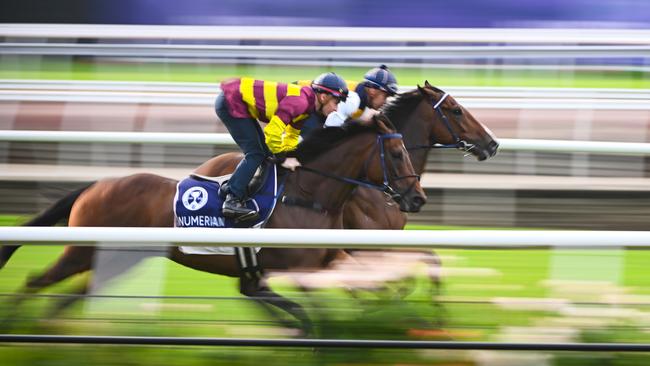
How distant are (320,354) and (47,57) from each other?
21.9 ft

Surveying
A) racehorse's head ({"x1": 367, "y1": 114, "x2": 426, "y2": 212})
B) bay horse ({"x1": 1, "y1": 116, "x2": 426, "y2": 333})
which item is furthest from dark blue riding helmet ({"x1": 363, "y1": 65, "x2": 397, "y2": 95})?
racehorse's head ({"x1": 367, "y1": 114, "x2": 426, "y2": 212})

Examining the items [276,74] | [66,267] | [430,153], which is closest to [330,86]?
[66,267]

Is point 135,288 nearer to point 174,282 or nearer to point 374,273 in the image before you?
point 174,282

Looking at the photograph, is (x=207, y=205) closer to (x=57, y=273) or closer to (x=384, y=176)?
(x=384, y=176)

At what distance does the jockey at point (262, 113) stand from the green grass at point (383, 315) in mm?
1648

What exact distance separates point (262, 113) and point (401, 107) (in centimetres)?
111

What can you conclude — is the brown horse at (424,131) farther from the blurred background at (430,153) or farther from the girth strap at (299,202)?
the blurred background at (430,153)

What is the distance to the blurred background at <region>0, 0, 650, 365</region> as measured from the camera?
7.06 ft

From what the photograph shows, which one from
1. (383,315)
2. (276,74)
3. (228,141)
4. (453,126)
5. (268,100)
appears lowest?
(383,315)

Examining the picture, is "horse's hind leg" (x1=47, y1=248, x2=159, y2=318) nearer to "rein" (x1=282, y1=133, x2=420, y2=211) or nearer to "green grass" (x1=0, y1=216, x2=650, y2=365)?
"green grass" (x1=0, y1=216, x2=650, y2=365)

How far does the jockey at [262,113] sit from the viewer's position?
3898 millimetres

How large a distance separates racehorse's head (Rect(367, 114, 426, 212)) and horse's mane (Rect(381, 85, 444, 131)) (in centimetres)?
77

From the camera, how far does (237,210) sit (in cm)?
386

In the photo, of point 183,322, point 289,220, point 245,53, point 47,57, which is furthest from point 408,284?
point 47,57
